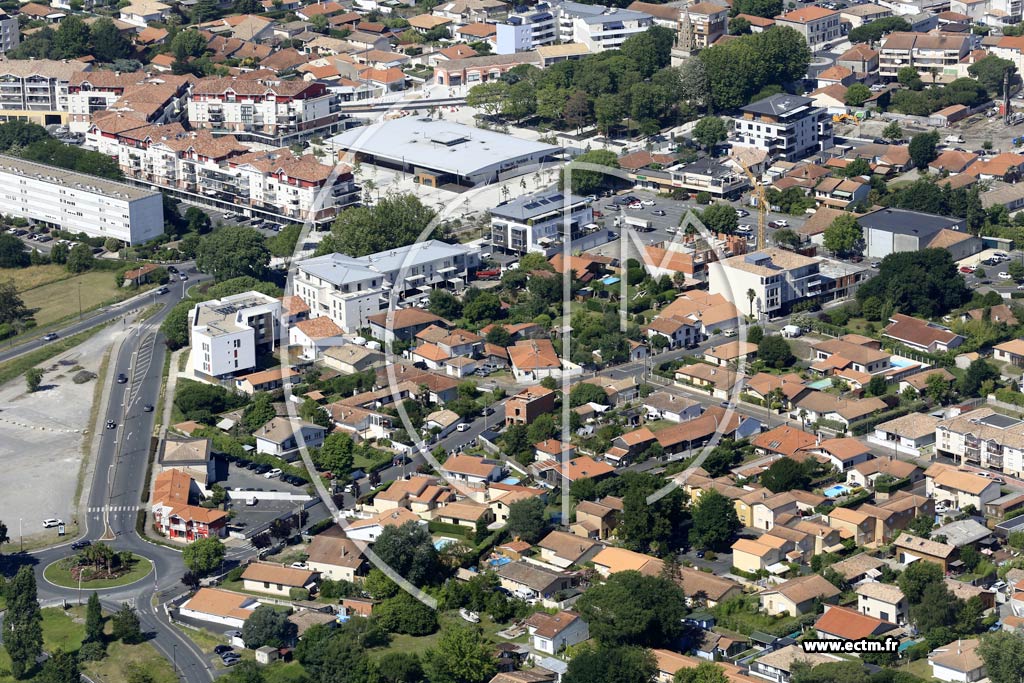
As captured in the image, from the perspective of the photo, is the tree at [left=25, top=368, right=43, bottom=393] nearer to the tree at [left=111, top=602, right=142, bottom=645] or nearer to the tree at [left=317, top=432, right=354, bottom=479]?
the tree at [left=317, top=432, right=354, bottom=479]

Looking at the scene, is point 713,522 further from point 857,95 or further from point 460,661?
Result: point 857,95

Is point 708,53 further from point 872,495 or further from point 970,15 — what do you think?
point 872,495

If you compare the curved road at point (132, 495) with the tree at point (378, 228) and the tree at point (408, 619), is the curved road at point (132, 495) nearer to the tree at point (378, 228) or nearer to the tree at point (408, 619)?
the tree at point (408, 619)

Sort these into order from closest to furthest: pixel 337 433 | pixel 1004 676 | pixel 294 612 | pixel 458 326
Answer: pixel 1004 676 < pixel 294 612 < pixel 337 433 < pixel 458 326

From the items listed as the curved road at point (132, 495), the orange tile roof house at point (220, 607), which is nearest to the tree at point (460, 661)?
the curved road at point (132, 495)

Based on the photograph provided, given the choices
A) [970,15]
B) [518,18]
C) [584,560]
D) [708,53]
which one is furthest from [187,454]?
[970,15]
